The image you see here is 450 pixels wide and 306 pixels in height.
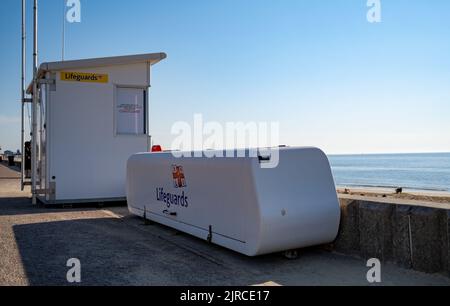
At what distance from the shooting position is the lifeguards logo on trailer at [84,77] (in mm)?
10758

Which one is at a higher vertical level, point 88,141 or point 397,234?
point 88,141

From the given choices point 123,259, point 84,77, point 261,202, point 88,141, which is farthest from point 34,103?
point 261,202

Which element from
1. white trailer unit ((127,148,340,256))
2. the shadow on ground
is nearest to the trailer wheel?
the shadow on ground

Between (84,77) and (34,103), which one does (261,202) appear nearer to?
(84,77)

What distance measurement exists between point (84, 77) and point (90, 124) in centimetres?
119

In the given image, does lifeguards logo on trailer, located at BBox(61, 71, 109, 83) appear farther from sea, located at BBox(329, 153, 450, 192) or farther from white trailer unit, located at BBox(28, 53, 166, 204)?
sea, located at BBox(329, 153, 450, 192)

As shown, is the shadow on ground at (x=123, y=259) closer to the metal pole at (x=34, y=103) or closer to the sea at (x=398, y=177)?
the metal pole at (x=34, y=103)

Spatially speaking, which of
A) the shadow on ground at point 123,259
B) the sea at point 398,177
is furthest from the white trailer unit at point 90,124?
the sea at point 398,177

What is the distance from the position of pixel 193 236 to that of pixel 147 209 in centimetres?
163

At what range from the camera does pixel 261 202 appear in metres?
4.93

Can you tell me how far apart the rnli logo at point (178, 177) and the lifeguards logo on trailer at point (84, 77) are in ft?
17.0
